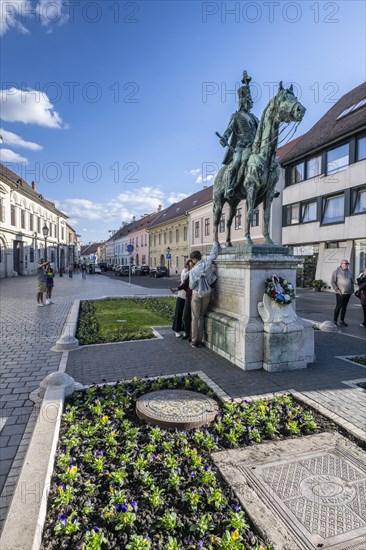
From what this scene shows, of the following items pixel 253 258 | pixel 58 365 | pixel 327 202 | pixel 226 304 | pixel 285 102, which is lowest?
pixel 58 365

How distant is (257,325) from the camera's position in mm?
5371

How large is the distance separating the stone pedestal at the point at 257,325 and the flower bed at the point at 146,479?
130cm

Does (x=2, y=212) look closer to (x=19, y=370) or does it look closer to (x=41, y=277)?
(x=41, y=277)

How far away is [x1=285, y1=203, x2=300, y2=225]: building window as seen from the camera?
2583 cm

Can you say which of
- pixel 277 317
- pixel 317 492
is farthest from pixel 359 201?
pixel 317 492

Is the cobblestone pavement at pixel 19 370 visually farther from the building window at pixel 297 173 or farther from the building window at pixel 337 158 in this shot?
the building window at pixel 297 173

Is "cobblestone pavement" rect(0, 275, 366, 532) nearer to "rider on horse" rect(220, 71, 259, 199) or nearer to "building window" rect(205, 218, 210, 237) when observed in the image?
"rider on horse" rect(220, 71, 259, 199)

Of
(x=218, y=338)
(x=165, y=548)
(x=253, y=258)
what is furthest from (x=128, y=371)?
(x=165, y=548)

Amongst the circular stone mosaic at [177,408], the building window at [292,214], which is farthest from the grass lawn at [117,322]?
the building window at [292,214]

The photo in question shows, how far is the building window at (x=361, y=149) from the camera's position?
64.8 feet

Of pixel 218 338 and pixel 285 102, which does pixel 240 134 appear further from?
pixel 218 338

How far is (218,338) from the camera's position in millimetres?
6246

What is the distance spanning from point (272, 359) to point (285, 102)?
13.6ft

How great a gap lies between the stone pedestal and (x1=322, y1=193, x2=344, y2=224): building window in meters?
18.5
